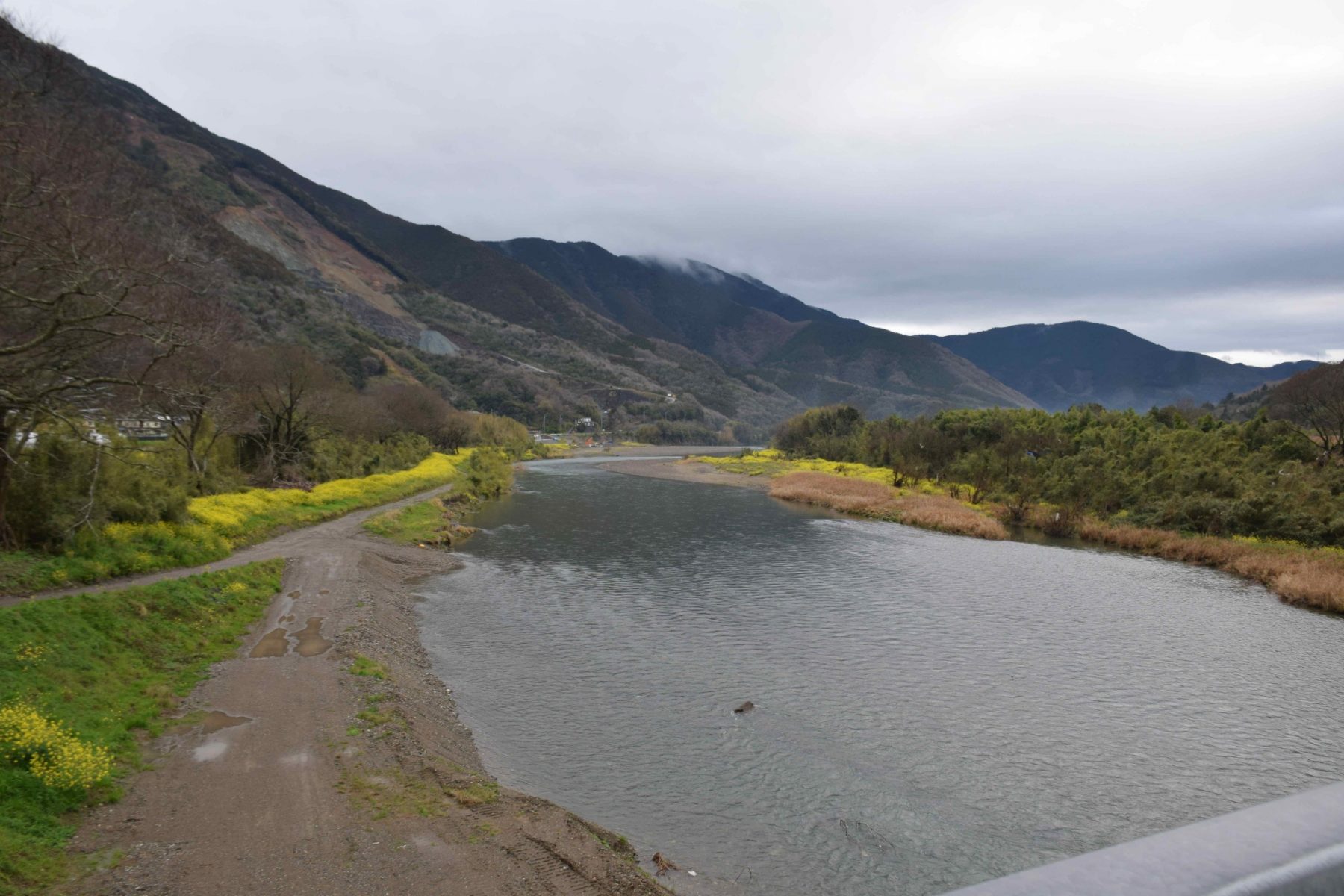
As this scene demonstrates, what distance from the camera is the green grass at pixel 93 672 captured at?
30.2ft

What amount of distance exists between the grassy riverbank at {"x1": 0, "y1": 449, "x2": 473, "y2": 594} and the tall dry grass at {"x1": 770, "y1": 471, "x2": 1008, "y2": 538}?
115 ft

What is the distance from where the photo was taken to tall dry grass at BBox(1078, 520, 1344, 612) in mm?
28750

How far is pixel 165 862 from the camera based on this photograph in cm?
935

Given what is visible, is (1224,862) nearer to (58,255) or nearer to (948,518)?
(58,255)

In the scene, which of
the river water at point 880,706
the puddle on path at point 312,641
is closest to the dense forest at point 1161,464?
the river water at point 880,706

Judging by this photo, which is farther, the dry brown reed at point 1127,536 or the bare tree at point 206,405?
the bare tree at point 206,405

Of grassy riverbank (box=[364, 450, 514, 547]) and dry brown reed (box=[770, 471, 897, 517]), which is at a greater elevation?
dry brown reed (box=[770, 471, 897, 517])

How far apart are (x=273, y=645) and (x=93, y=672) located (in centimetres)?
500

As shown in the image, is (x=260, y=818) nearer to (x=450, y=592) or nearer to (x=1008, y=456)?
(x=450, y=592)

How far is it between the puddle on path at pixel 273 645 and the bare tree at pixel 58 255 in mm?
6802

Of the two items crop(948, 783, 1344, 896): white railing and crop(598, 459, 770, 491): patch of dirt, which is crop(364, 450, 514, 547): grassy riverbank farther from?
crop(948, 783, 1344, 896): white railing

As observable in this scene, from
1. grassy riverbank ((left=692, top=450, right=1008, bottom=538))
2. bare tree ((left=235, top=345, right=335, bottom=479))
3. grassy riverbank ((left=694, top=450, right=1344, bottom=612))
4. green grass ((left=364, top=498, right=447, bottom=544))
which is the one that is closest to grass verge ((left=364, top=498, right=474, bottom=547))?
green grass ((left=364, top=498, right=447, bottom=544))

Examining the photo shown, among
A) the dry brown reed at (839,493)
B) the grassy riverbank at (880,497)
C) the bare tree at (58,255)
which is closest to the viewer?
the bare tree at (58,255)

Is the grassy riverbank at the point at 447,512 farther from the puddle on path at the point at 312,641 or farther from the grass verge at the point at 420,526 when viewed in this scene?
the puddle on path at the point at 312,641
